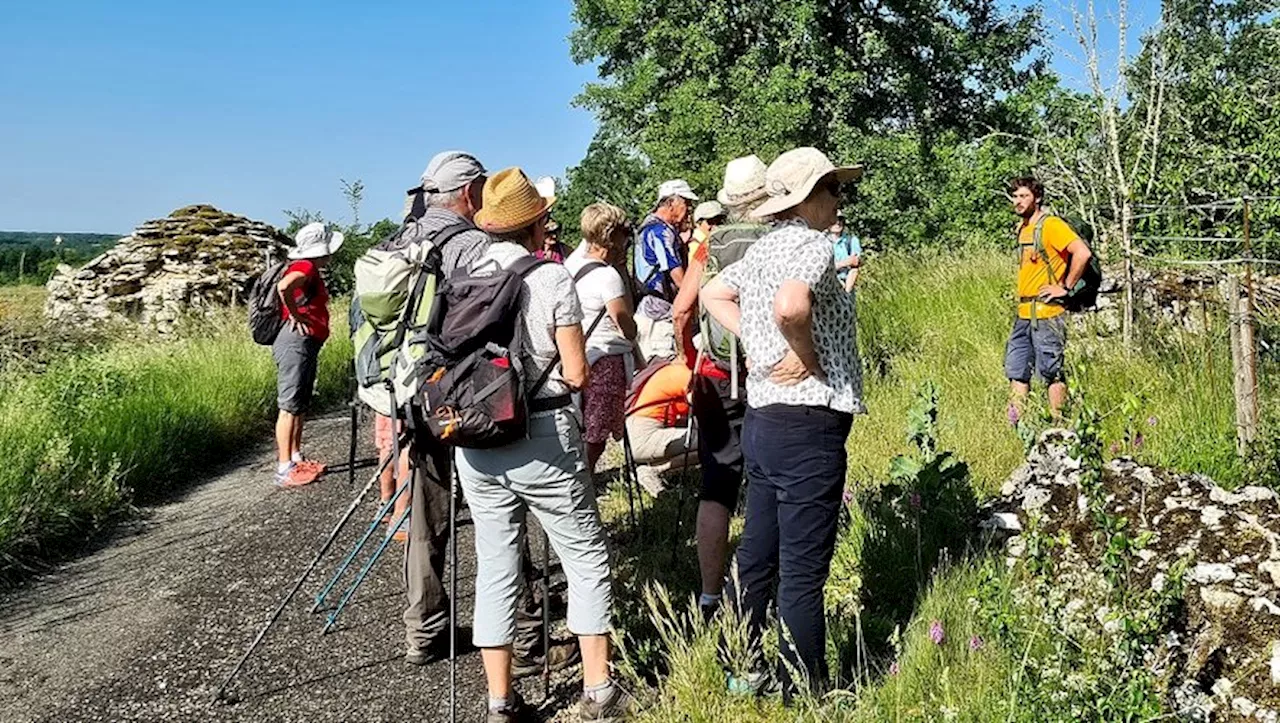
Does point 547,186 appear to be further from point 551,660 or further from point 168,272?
point 168,272

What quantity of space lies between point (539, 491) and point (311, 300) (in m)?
4.25

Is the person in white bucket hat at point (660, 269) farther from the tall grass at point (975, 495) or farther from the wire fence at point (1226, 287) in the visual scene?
the wire fence at point (1226, 287)

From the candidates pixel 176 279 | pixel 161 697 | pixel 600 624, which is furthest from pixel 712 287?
pixel 176 279

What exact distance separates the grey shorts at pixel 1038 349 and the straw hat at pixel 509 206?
159 inches

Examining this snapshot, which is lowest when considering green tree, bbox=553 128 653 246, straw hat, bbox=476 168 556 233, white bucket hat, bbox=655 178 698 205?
straw hat, bbox=476 168 556 233

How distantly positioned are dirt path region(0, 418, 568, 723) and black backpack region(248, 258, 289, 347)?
1389mm

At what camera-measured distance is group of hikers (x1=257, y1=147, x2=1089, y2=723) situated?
3121mm

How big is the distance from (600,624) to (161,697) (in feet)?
6.07

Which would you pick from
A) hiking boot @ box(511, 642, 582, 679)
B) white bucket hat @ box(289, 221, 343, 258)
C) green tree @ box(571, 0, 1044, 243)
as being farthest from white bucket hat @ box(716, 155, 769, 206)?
green tree @ box(571, 0, 1044, 243)

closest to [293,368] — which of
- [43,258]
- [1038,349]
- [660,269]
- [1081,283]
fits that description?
[660,269]

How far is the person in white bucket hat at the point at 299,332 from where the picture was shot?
6.84 m

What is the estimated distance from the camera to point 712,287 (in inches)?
139

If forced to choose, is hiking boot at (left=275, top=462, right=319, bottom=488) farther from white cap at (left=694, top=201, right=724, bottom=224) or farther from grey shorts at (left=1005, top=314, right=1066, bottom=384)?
grey shorts at (left=1005, top=314, right=1066, bottom=384)

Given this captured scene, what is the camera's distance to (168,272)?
14875mm
